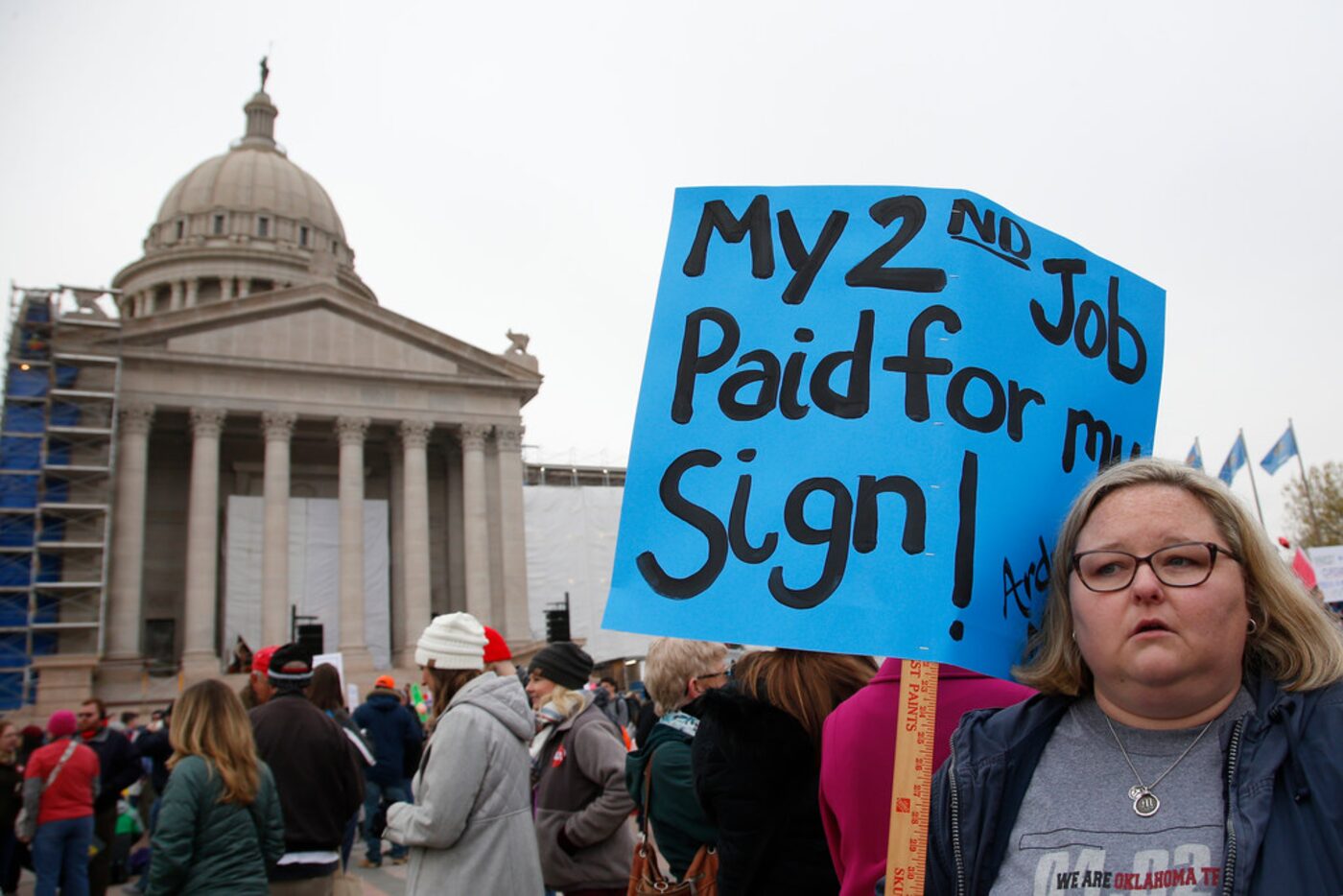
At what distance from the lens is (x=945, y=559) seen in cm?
233

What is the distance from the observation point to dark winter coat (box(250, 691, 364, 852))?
18.2ft

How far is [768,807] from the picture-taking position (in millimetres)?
A: 3332

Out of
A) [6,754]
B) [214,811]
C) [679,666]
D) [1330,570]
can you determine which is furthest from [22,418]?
[1330,570]

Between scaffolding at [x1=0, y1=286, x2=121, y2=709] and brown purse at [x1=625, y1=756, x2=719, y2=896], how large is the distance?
1270 inches

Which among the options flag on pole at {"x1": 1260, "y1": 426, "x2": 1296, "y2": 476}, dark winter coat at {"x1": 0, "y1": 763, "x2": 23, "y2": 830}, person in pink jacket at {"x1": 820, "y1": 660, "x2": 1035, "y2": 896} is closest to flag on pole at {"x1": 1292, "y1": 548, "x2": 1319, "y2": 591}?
person in pink jacket at {"x1": 820, "y1": 660, "x2": 1035, "y2": 896}

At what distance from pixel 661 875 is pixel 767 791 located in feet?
3.86

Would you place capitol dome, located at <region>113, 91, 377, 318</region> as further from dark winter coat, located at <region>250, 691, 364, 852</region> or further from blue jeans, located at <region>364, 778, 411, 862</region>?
dark winter coat, located at <region>250, 691, 364, 852</region>

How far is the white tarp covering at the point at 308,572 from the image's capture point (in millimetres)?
35594

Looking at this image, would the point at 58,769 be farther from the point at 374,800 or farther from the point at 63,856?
the point at 374,800

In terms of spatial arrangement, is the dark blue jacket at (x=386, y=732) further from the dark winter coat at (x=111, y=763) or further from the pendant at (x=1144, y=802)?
the pendant at (x=1144, y=802)

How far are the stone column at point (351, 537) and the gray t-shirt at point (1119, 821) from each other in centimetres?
3401

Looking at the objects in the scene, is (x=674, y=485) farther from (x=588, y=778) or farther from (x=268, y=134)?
(x=268, y=134)

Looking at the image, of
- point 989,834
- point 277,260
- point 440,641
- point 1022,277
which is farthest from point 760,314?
point 277,260

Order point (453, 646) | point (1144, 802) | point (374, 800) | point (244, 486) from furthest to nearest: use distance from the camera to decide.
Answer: point (244, 486) → point (374, 800) → point (453, 646) → point (1144, 802)
